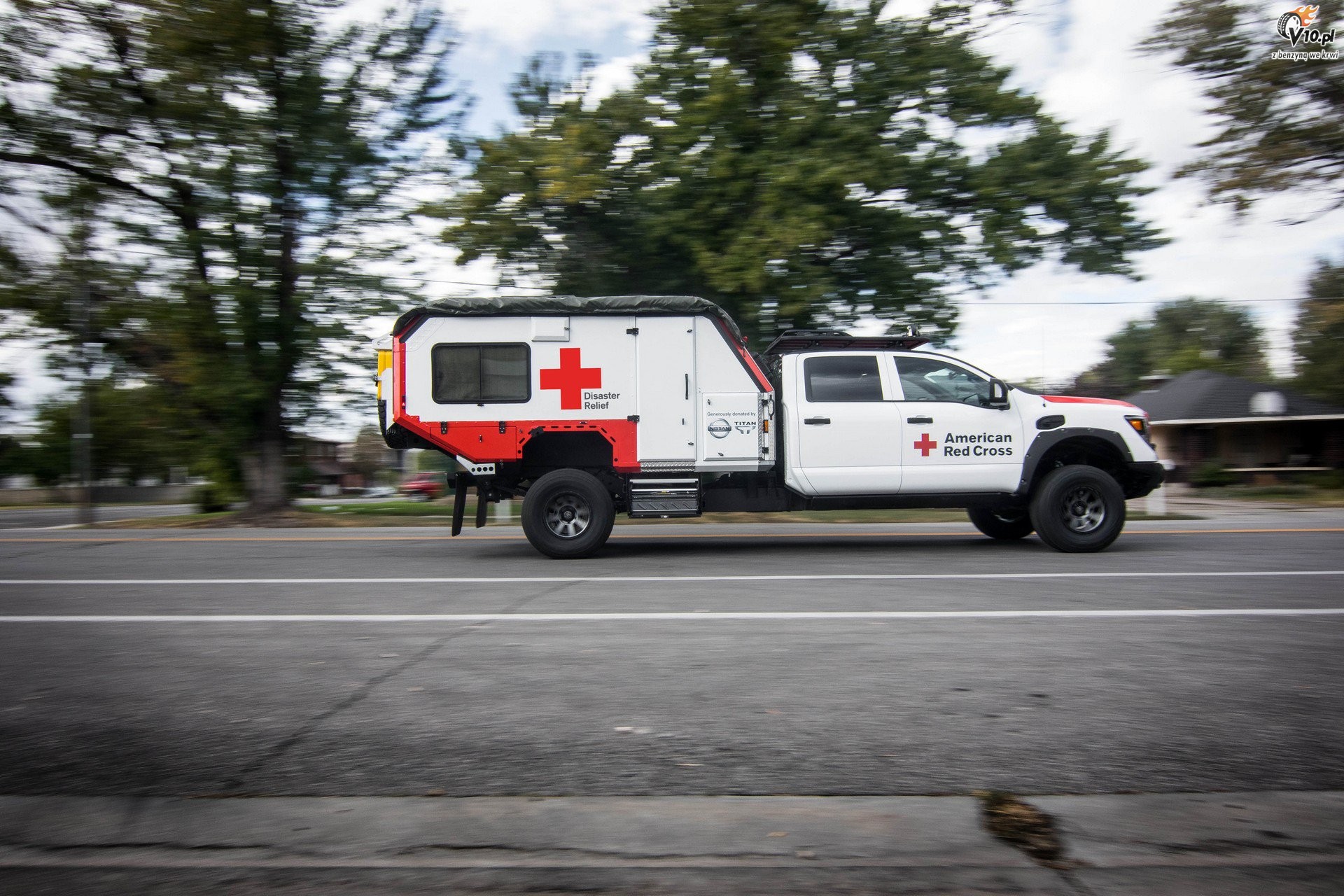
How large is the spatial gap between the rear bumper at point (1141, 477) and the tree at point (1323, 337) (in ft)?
48.8

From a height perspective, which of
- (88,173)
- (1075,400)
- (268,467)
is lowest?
(268,467)

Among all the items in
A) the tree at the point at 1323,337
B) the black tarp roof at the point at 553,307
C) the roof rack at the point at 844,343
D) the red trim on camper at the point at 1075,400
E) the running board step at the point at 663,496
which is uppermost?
the tree at the point at 1323,337

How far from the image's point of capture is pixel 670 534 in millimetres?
13484

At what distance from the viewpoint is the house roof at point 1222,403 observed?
33.6m

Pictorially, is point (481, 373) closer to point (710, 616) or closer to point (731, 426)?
point (731, 426)

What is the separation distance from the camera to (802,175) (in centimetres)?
1479

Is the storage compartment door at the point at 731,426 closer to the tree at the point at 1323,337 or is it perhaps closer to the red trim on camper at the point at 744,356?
the red trim on camper at the point at 744,356

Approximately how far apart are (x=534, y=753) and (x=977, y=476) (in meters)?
7.47

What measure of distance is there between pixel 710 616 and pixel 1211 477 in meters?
27.9

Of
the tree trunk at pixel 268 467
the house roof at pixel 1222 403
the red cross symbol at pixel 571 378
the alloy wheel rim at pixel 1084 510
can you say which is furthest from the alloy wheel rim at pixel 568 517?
the house roof at pixel 1222 403

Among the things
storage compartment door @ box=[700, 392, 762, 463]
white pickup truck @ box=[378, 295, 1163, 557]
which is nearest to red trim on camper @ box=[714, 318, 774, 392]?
white pickup truck @ box=[378, 295, 1163, 557]

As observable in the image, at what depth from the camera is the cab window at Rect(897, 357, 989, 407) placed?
1035cm

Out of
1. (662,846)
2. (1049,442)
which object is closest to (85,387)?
(1049,442)

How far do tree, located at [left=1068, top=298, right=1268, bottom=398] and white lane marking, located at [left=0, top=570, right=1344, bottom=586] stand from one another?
6089cm
